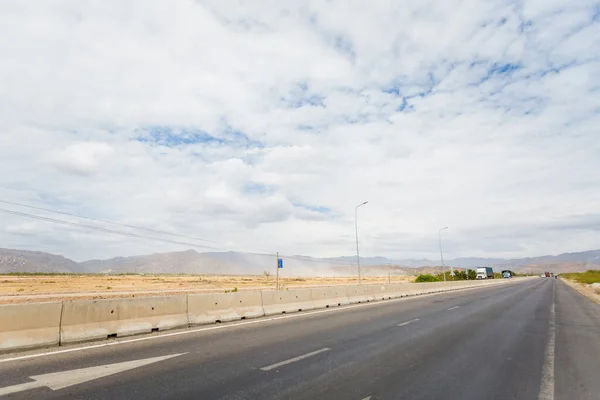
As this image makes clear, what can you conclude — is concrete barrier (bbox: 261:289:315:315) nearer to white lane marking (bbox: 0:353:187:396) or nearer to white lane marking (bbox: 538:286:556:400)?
white lane marking (bbox: 0:353:187:396)

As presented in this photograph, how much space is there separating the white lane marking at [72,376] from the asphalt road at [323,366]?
0.02m

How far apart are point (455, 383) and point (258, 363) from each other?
352 centimetres

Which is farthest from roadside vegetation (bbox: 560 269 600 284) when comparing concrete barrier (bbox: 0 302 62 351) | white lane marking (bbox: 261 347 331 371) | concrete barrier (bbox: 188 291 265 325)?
concrete barrier (bbox: 0 302 62 351)

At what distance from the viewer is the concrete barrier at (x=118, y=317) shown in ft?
27.3

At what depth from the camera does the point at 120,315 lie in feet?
30.4

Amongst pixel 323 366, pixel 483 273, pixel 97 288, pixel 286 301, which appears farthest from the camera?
pixel 483 273

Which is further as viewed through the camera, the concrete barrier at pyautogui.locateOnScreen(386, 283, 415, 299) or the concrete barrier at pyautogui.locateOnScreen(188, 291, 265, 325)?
the concrete barrier at pyautogui.locateOnScreen(386, 283, 415, 299)

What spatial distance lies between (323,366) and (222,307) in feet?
20.8

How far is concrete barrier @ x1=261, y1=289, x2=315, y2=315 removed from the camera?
14328mm

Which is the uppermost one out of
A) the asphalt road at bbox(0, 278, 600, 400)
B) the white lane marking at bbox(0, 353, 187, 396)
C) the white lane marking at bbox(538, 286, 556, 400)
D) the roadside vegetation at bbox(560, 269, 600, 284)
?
the white lane marking at bbox(0, 353, 187, 396)

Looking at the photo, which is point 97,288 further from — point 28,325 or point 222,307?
point 28,325

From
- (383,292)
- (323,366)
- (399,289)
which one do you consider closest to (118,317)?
(323,366)

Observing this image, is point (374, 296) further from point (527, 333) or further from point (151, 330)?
point (151, 330)

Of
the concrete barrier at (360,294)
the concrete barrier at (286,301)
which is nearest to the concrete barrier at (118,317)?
the concrete barrier at (286,301)
